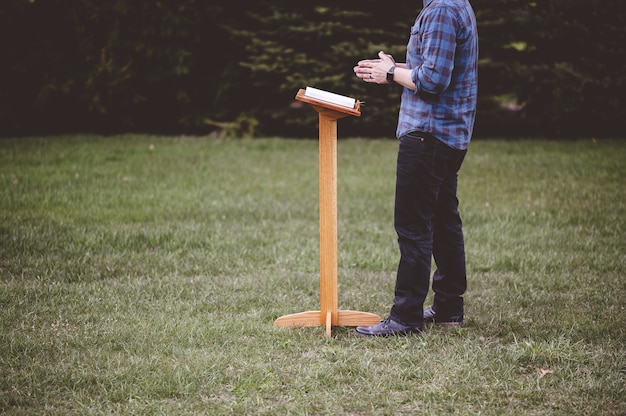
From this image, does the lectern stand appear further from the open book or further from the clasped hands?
the clasped hands

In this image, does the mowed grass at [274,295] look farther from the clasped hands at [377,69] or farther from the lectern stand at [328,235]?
the clasped hands at [377,69]


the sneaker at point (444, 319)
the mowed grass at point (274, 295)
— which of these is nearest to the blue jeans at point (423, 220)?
the sneaker at point (444, 319)

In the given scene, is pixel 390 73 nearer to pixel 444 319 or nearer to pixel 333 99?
pixel 333 99

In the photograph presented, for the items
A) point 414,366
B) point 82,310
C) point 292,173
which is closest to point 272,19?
point 292,173

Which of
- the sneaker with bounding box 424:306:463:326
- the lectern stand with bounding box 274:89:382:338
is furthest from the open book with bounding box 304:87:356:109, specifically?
the sneaker with bounding box 424:306:463:326

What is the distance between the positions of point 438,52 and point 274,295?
7.31 feet

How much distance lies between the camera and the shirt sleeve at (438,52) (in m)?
4.12

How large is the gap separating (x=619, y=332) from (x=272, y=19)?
1054cm

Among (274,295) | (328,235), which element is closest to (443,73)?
(328,235)

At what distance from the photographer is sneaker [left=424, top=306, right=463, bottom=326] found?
15.9ft

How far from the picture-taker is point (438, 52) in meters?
4.13

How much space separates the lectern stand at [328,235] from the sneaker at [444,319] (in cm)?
37

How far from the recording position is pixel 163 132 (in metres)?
15.7

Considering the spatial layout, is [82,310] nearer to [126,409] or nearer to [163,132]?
[126,409]
